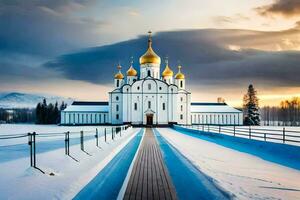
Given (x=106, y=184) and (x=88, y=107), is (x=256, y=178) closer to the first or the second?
(x=106, y=184)

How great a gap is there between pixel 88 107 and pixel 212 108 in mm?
35701

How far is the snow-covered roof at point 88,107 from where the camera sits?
326 ft

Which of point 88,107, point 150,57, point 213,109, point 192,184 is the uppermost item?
point 150,57

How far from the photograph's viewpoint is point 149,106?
83.9 meters

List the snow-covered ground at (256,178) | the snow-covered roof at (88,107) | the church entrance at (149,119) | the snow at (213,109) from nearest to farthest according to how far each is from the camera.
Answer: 1. the snow-covered ground at (256,178)
2. the church entrance at (149,119)
3. the snow-covered roof at (88,107)
4. the snow at (213,109)

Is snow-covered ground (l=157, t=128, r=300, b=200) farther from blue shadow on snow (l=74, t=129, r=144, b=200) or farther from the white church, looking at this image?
the white church

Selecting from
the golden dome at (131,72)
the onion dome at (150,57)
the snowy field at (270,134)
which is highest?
the onion dome at (150,57)

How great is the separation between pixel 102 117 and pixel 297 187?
293 ft

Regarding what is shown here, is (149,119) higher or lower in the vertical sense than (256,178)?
higher

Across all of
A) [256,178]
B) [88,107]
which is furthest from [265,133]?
[88,107]

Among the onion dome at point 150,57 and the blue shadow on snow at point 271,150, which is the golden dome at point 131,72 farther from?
the blue shadow on snow at point 271,150

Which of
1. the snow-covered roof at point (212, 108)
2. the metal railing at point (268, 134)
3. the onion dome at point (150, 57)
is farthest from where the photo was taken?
the snow-covered roof at point (212, 108)

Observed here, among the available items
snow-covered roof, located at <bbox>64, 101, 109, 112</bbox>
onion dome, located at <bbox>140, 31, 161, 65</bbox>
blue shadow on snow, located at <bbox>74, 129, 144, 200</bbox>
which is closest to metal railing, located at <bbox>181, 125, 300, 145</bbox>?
blue shadow on snow, located at <bbox>74, 129, 144, 200</bbox>

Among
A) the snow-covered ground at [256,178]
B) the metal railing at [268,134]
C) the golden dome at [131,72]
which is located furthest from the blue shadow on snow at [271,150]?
the golden dome at [131,72]
